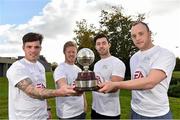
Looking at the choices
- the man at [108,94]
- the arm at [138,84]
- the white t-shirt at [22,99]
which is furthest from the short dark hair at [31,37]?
the man at [108,94]

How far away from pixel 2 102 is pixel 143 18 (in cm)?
1709

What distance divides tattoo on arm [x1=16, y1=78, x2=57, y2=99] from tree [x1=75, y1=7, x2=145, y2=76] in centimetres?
2580

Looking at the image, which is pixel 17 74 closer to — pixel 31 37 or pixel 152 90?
pixel 31 37

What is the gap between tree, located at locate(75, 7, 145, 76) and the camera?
31.8m

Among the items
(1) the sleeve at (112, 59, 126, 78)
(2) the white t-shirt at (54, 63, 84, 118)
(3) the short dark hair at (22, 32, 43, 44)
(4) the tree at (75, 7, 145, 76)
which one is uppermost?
(4) the tree at (75, 7, 145, 76)

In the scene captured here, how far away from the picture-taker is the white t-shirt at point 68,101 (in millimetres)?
6582

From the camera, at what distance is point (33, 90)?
5035mm

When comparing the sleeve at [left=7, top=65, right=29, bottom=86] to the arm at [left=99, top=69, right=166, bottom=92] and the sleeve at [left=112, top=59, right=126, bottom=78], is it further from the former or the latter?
the sleeve at [left=112, top=59, right=126, bottom=78]

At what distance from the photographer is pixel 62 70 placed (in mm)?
6625

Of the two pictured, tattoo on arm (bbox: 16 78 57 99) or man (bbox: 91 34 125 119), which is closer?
tattoo on arm (bbox: 16 78 57 99)

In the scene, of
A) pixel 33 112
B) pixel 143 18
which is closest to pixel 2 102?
pixel 33 112

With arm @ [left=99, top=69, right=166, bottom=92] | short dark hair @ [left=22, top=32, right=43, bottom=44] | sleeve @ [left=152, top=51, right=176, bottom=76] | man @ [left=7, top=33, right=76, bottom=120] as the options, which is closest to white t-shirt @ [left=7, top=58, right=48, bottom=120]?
man @ [left=7, top=33, right=76, bottom=120]

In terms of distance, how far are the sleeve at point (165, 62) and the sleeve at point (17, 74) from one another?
1681mm

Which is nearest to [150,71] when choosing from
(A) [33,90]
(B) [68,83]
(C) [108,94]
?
(A) [33,90]
